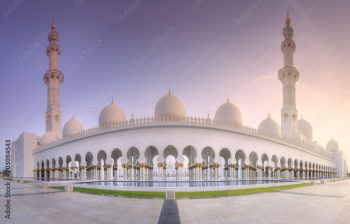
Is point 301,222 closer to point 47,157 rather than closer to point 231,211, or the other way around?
point 231,211

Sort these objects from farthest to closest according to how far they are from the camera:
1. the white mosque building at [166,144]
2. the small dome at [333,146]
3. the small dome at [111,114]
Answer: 1. the small dome at [333,146]
2. the small dome at [111,114]
3. the white mosque building at [166,144]

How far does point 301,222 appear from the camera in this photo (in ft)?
21.7

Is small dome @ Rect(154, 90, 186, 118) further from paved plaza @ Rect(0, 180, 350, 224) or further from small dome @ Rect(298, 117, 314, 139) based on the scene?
small dome @ Rect(298, 117, 314, 139)

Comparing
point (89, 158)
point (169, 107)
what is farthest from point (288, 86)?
point (89, 158)

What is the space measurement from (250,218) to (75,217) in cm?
554

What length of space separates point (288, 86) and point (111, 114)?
33784 mm

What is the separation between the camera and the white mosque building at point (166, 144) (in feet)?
72.1

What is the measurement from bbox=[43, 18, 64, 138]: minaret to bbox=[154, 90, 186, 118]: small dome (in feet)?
87.9

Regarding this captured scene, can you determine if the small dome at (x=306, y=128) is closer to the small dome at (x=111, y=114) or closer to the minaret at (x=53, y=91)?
the small dome at (x=111, y=114)

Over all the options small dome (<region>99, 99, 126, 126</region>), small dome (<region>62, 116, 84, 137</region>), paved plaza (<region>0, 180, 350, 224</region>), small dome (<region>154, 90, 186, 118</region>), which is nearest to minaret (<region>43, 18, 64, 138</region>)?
small dome (<region>62, 116, 84, 137</region>)

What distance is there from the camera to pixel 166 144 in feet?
70.2

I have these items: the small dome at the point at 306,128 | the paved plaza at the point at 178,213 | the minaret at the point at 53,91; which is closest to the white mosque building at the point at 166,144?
the minaret at the point at 53,91

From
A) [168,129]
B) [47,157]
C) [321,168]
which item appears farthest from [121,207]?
[321,168]

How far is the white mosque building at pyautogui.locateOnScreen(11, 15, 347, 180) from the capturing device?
21984 millimetres
